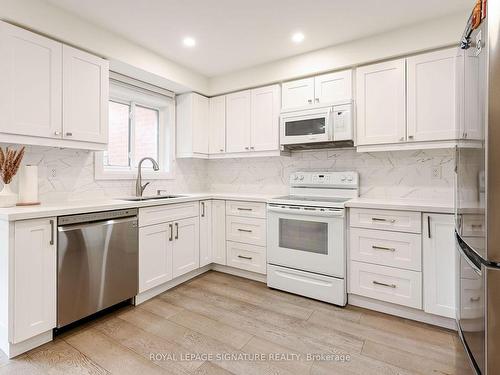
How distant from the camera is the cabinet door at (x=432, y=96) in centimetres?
225

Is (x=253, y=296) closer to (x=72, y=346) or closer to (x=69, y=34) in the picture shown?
(x=72, y=346)

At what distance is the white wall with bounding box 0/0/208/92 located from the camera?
1.95 meters

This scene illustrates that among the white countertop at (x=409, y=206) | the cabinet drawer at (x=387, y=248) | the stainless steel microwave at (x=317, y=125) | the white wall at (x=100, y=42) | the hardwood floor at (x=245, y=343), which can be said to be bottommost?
the hardwood floor at (x=245, y=343)

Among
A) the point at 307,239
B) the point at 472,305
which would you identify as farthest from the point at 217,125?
the point at 472,305

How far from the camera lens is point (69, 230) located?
1.93m

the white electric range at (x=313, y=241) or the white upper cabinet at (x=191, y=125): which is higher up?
the white upper cabinet at (x=191, y=125)

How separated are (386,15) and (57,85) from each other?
9.16ft

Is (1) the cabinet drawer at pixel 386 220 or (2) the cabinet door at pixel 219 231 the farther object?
(2) the cabinet door at pixel 219 231

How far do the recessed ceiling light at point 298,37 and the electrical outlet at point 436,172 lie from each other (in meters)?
1.80

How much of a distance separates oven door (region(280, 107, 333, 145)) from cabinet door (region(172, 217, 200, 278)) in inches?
55.5

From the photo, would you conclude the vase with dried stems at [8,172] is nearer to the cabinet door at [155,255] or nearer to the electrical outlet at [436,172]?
the cabinet door at [155,255]

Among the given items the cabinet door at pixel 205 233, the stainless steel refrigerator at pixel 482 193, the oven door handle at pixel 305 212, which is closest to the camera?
the stainless steel refrigerator at pixel 482 193

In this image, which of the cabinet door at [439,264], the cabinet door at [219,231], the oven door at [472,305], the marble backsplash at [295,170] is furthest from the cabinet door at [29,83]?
the cabinet door at [439,264]

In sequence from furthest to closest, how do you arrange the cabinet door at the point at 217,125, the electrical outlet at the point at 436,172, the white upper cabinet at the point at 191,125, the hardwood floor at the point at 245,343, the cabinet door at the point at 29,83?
the cabinet door at the point at 217,125 → the white upper cabinet at the point at 191,125 → the electrical outlet at the point at 436,172 → the cabinet door at the point at 29,83 → the hardwood floor at the point at 245,343
